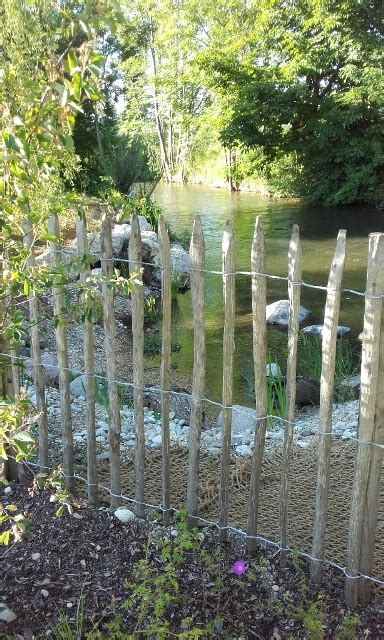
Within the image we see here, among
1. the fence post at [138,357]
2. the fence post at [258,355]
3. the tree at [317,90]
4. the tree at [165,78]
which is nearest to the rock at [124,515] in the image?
the fence post at [138,357]

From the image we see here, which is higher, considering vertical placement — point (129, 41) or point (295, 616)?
point (129, 41)

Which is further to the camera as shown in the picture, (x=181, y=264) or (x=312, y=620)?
(x=181, y=264)

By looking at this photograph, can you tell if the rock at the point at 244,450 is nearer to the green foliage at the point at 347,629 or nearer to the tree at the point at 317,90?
the green foliage at the point at 347,629

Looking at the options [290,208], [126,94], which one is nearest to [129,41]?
[126,94]

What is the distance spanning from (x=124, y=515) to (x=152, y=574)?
1.44ft

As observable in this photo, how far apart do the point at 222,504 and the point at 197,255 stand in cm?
117

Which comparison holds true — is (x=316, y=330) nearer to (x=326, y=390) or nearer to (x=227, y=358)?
(x=227, y=358)

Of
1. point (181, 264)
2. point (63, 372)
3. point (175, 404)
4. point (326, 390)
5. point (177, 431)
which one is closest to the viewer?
point (326, 390)

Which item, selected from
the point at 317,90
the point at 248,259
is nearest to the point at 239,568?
the point at 248,259

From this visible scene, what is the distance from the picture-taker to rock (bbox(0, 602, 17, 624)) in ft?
7.62

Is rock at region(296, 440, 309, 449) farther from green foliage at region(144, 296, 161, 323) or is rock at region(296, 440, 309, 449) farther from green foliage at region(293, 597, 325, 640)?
green foliage at region(144, 296, 161, 323)

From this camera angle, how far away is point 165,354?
283cm

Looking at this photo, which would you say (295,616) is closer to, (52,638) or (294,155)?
(52,638)

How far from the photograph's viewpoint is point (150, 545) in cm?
280
